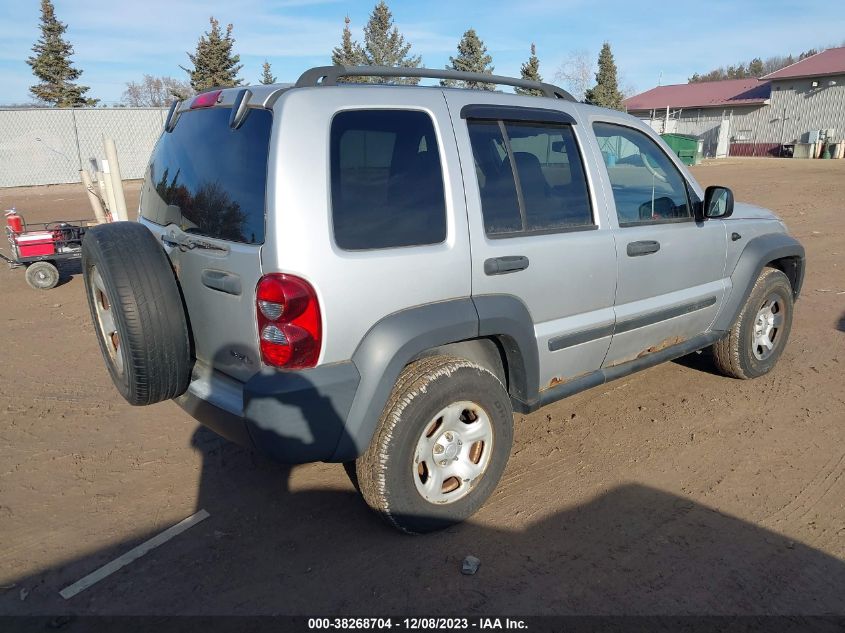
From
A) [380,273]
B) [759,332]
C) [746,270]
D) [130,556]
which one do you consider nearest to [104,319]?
[130,556]

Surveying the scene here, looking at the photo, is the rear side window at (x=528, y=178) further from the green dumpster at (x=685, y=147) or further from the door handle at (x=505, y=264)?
the green dumpster at (x=685, y=147)

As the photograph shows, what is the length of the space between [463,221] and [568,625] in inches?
70.3

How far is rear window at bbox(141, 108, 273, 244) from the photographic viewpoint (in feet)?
8.68

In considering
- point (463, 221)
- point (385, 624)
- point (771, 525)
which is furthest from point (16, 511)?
point (771, 525)

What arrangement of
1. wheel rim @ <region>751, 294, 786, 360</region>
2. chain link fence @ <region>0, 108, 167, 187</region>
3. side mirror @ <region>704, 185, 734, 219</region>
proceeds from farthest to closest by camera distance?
1. chain link fence @ <region>0, 108, 167, 187</region>
2. wheel rim @ <region>751, 294, 786, 360</region>
3. side mirror @ <region>704, 185, 734, 219</region>

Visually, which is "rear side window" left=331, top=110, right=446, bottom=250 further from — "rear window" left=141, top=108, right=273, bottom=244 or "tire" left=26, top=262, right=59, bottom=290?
"tire" left=26, top=262, right=59, bottom=290

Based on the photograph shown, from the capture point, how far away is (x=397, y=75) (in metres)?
3.15

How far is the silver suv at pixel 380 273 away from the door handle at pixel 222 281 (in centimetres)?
1

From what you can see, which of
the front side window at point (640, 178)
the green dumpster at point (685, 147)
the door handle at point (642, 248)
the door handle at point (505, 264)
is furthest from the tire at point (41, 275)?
the green dumpster at point (685, 147)

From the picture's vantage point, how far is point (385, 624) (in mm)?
2543

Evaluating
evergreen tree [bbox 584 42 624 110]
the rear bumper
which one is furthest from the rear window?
evergreen tree [bbox 584 42 624 110]

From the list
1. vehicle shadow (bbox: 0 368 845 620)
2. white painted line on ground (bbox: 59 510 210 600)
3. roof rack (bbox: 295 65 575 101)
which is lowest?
vehicle shadow (bbox: 0 368 845 620)

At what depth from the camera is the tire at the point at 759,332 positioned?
4707 mm

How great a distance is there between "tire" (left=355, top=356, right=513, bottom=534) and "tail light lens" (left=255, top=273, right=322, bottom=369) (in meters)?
0.50
